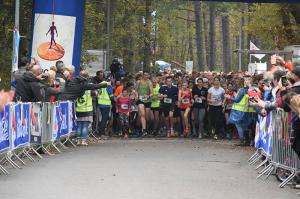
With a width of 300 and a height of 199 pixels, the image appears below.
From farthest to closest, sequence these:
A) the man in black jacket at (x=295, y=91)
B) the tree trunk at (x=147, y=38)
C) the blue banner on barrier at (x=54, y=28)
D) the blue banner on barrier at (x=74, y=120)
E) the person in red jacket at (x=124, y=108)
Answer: the tree trunk at (x=147, y=38), the person in red jacket at (x=124, y=108), the blue banner on barrier at (x=54, y=28), the blue banner on barrier at (x=74, y=120), the man in black jacket at (x=295, y=91)

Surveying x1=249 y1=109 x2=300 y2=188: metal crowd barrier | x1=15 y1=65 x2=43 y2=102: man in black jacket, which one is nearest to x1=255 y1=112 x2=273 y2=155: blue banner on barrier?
x1=249 y1=109 x2=300 y2=188: metal crowd barrier

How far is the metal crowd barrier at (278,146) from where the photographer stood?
1314cm

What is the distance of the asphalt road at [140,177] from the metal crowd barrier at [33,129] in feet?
1.34

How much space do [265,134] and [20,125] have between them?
4575mm

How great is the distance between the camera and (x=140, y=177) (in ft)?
46.3

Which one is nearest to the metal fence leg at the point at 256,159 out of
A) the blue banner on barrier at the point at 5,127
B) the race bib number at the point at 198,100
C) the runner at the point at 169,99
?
the blue banner on barrier at the point at 5,127

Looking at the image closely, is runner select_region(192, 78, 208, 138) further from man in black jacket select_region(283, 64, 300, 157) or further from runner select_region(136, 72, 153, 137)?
man in black jacket select_region(283, 64, 300, 157)

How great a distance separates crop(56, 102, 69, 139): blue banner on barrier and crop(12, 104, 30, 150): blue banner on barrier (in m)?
2.73

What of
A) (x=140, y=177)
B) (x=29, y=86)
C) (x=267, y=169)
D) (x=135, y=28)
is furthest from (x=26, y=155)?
(x=135, y=28)

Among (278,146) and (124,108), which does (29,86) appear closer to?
(278,146)

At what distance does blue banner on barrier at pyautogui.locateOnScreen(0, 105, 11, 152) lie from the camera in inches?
563

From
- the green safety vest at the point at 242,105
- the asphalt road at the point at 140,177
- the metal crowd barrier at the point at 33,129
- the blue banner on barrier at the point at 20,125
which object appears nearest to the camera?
the asphalt road at the point at 140,177

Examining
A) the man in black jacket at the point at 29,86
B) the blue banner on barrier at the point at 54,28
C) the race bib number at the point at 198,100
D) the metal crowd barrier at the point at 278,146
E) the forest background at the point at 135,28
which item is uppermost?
the forest background at the point at 135,28

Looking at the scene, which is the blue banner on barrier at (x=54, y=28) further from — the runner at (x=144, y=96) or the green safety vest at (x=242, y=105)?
the green safety vest at (x=242, y=105)
